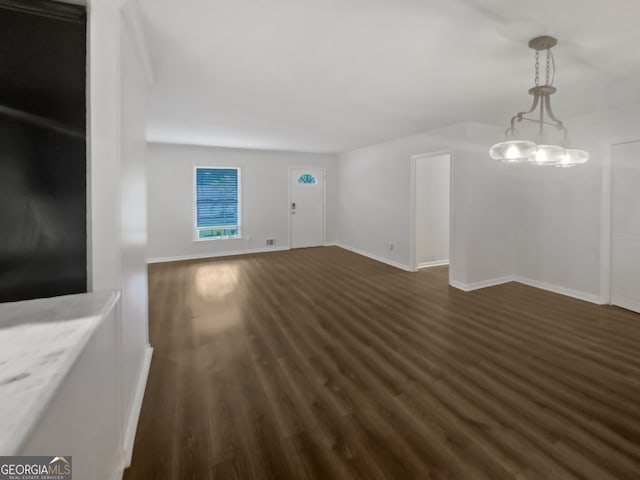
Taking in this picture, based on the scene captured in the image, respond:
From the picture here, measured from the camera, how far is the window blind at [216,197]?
6348 mm

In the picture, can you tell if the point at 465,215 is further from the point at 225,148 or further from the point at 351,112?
the point at 225,148

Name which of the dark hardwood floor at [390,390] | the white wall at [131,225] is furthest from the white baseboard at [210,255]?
the white wall at [131,225]

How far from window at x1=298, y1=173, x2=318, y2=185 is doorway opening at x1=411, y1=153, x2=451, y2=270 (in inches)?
108

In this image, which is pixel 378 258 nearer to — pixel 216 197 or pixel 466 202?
pixel 466 202

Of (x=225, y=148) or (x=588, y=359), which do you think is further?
(x=225, y=148)

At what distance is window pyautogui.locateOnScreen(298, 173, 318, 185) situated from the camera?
7.27 metres

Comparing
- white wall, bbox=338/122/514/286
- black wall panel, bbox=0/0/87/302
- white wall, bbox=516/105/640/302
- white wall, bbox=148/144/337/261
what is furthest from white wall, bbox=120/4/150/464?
white wall, bbox=516/105/640/302

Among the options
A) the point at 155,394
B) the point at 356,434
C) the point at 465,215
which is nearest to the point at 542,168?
the point at 465,215

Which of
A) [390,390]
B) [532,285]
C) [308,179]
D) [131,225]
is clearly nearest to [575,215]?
[532,285]

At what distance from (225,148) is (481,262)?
5368mm

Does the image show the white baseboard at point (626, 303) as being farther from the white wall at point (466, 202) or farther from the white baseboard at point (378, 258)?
the white baseboard at point (378, 258)

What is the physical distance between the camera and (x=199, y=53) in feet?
7.40

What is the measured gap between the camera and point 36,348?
0.83 m

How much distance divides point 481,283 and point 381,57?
3.48m
